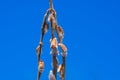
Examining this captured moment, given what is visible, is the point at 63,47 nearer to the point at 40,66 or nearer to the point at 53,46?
the point at 53,46

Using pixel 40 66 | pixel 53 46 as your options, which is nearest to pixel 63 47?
pixel 53 46

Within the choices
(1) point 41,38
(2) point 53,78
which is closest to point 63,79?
(2) point 53,78

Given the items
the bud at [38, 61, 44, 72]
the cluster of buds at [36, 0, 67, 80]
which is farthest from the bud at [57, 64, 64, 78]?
the bud at [38, 61, 44, 72]

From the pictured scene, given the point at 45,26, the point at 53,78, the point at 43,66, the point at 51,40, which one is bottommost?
the point at 53,78

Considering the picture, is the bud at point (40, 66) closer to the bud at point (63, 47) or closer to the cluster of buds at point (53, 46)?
the cluster of buds at point (53, 46)

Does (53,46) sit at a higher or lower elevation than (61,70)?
higher

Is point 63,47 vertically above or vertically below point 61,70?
above

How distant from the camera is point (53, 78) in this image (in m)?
1.53

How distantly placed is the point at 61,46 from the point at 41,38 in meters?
0.16

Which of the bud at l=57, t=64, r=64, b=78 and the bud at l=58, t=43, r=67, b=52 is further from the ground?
the bud at l=58, t=43, r=67, b=52

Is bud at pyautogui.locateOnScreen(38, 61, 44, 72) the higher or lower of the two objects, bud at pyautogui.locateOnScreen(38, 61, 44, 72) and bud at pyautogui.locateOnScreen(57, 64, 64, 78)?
the higher

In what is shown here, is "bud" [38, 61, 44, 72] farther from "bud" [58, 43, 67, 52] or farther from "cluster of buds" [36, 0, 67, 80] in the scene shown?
"bud" [58, 43, 67, 52]

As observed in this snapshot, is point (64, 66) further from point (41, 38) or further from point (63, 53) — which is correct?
point (41, 38)

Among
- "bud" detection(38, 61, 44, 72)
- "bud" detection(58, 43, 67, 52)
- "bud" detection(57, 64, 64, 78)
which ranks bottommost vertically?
"bud" detection(57, 64, 64, 78)
